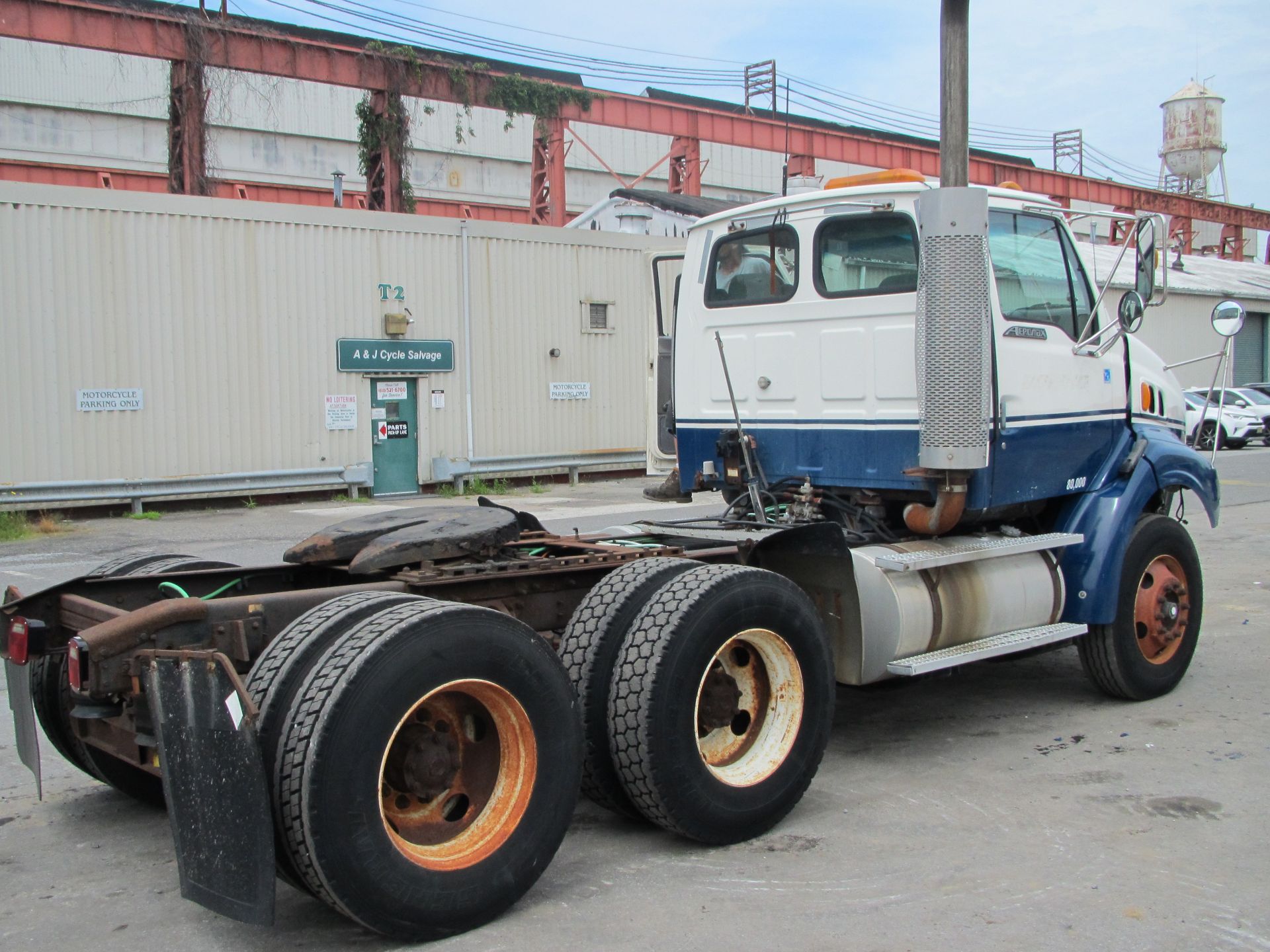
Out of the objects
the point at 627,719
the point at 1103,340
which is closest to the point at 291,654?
the point at 627,719

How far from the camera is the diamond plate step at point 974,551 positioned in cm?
552

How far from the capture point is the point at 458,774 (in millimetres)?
3973

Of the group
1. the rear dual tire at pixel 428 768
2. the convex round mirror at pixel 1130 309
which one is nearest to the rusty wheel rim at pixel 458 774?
the rear dual tire at pixel 428 768

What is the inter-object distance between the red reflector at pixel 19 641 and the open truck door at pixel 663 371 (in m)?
3.91

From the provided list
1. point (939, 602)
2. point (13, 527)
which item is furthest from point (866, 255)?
point (13, 527)

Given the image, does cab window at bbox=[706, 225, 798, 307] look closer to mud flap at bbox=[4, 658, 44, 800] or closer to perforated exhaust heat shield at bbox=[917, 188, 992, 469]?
perforated exhaust heat shield at bbox=[917, 188, 992, 469]

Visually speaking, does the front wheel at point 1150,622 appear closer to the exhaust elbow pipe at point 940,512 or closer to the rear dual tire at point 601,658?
the exhaust elbow pipe at point 940,512

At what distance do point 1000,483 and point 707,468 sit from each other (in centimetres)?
163

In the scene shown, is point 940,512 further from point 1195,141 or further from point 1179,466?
point 1195,141

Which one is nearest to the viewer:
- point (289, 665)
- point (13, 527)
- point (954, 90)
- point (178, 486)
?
point (289, 665)

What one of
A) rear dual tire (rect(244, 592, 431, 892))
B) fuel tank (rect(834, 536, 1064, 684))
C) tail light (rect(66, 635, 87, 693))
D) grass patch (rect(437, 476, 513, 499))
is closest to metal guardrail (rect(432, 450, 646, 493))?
grass patch (rect(437, 476, 513, 499))

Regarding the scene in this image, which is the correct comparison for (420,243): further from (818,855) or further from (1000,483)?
(818,855)

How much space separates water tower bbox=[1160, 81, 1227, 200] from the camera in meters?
58.9

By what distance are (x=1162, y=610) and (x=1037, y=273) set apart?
6.67 ft
